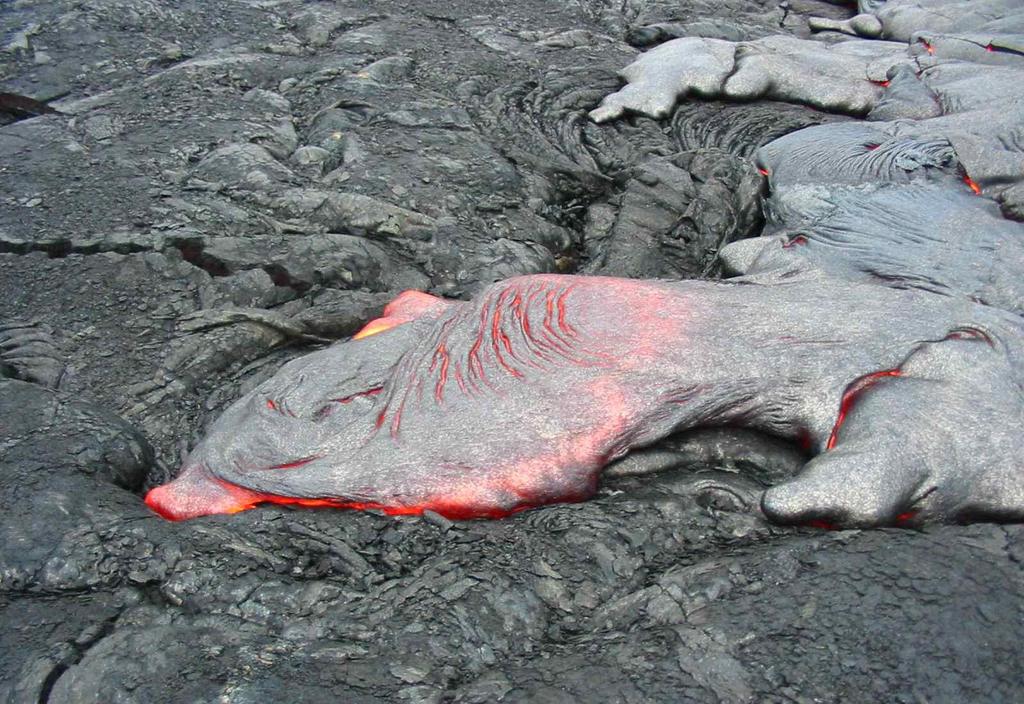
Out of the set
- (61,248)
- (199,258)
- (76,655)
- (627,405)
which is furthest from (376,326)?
(76,655)

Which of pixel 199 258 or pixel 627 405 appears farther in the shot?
pixel 199 258

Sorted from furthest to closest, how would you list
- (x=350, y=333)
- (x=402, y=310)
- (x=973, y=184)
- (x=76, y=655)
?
(x=973, y=184) → (x=350, y=333) → (x=402, y=310) → (x=76, y=655)

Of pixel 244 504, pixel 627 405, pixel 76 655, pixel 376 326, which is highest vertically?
pixel 627 405

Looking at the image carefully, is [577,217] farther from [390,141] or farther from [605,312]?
[605,312]

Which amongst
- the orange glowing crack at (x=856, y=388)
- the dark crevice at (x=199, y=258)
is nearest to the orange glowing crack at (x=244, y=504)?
the orange glowing crack at (x=856, y=388)

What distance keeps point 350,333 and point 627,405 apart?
5.15 feet

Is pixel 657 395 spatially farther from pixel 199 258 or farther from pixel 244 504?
pixel 199 258

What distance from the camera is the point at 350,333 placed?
13.7 ft

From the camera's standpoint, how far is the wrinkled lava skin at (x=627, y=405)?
298cm

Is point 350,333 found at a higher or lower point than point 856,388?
lower

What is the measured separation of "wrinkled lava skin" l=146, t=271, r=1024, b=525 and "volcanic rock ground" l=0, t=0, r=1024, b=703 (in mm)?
148

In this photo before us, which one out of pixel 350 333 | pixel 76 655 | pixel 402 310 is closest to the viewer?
pixel 76 655

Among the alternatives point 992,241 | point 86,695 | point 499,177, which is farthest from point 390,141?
point 86,695

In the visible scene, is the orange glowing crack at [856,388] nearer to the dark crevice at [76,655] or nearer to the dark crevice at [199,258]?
the dark crevice at [76,655]
